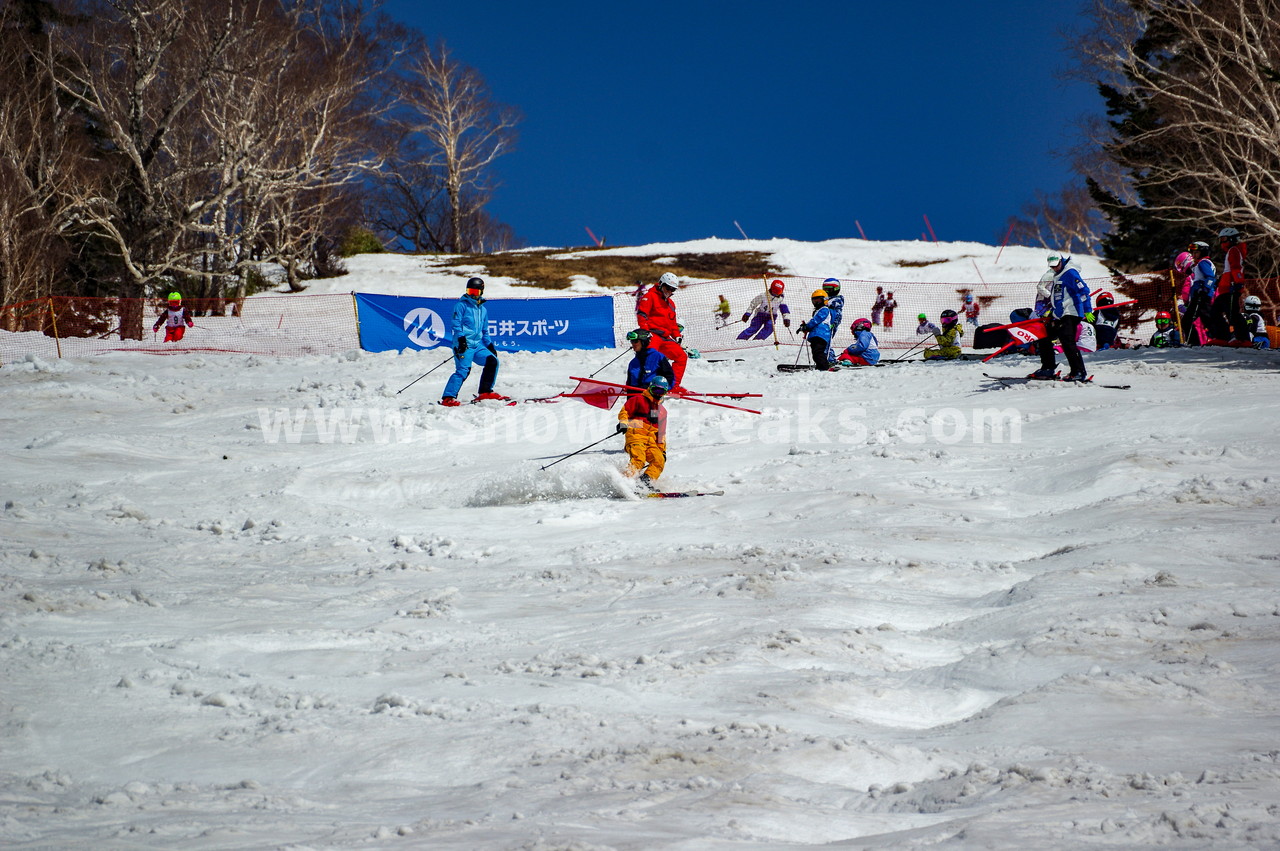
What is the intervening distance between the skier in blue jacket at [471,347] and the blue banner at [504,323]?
525cm

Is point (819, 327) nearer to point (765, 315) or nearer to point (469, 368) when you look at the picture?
point (765, 315)

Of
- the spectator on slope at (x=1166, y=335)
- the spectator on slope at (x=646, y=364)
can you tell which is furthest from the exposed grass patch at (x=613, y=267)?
the spectator on slope at (x=646, y=364)

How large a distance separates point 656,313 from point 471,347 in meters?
2.55

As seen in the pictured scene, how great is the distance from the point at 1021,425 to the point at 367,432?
697cm

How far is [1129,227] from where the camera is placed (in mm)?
22312

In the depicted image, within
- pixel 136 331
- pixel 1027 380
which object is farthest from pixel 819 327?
pixel 136 331

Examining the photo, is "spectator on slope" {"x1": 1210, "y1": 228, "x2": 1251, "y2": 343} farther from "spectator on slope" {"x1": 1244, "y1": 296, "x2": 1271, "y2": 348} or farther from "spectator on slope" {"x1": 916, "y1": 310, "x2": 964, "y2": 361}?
"spectator on slope" {"x1": 916, "y1": 310, "x2": 964, "y2": 361}

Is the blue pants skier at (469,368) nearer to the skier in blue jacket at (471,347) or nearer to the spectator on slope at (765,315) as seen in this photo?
the skier in blue jacket at (471,347)

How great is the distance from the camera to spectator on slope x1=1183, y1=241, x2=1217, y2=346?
13.7 m

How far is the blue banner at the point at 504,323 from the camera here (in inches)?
682

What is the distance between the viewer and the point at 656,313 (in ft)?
41.9

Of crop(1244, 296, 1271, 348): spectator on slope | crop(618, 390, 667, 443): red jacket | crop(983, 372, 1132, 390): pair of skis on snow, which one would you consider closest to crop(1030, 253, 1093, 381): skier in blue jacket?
crop(983, 372, 1132, 390): pair of skis on snow

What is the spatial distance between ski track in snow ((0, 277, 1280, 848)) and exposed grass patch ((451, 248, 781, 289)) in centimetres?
2525

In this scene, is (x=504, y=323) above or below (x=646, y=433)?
above
